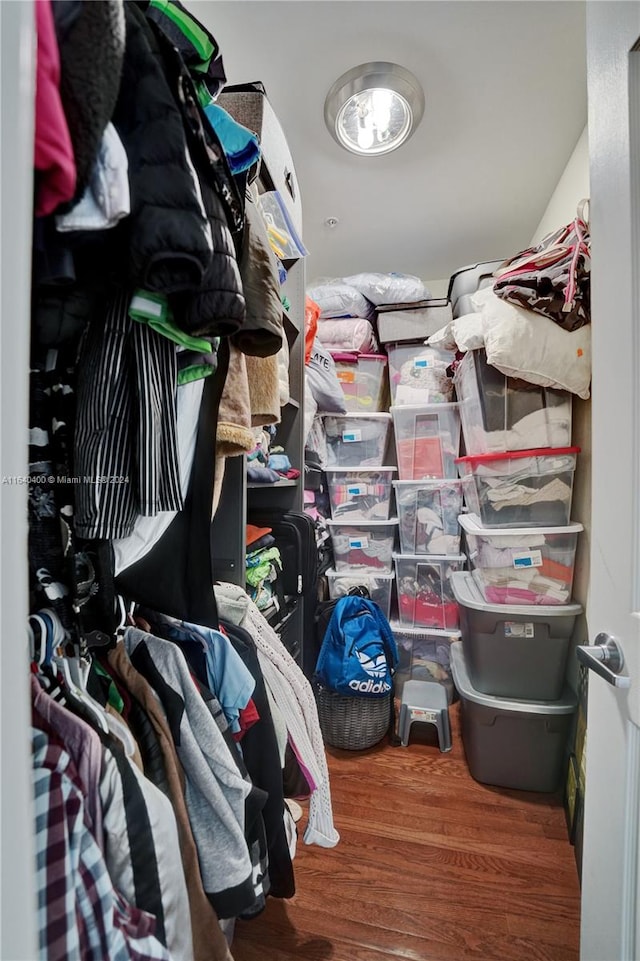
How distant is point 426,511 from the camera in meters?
1.99

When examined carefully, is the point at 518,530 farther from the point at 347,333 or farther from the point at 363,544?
the point at 347,333

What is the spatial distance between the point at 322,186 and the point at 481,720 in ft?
7.17

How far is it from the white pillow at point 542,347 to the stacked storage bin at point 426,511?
0.59 metres

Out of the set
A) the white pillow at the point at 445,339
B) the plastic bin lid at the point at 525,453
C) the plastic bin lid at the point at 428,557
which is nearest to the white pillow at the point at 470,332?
the white pillow at the point at 445,339

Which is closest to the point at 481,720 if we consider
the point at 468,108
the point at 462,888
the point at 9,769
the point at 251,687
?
the point at 462,888

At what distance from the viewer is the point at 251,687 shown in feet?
2.35

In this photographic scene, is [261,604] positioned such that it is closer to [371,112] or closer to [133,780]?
[133,780]

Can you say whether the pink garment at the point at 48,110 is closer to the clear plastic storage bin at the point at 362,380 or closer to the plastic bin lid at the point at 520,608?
the plastic bin lid at the point at 520,608

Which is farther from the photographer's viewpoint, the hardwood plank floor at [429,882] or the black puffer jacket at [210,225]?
the hardwood plank floor at [429,882]

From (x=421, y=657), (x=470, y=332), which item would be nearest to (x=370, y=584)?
(x=421, y=657)

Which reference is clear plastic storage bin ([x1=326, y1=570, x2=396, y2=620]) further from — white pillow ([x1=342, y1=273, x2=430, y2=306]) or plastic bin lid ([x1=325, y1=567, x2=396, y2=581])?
white pillow ([x1=342, y1=273, x2=430, y2=306])

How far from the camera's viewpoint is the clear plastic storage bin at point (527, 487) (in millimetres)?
1407

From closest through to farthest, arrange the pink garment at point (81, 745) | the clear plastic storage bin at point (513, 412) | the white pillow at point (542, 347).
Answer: the pink garment at point (81, 745) < the white pillow at point (542, 347) < the clear plastic storage bin at point (513, 412)

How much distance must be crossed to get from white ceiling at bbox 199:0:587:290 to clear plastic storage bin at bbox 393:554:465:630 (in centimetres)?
159
